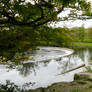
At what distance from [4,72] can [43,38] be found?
580 centimetres

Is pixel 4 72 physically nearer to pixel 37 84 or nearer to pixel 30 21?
pixel 37 84

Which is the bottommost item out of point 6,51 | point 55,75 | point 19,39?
point 55,75

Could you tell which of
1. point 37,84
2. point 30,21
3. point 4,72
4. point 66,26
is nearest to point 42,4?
point 30,21

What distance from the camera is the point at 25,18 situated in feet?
12.7

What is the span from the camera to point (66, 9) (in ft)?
12.6

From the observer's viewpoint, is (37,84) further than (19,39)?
Yes

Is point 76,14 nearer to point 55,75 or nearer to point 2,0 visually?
point 2,0

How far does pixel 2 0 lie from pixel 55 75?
556cm

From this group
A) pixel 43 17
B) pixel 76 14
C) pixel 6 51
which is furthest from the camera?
pixel 76 14

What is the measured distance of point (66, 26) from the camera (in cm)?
395

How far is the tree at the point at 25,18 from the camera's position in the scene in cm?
288

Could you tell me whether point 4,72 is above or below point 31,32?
below

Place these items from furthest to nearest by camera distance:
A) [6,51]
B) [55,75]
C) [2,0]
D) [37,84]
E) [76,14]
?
[55,75]
[37,84]
[76,14]
[2,0]
[6,51]

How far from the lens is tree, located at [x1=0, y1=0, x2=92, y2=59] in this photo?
2.88m
